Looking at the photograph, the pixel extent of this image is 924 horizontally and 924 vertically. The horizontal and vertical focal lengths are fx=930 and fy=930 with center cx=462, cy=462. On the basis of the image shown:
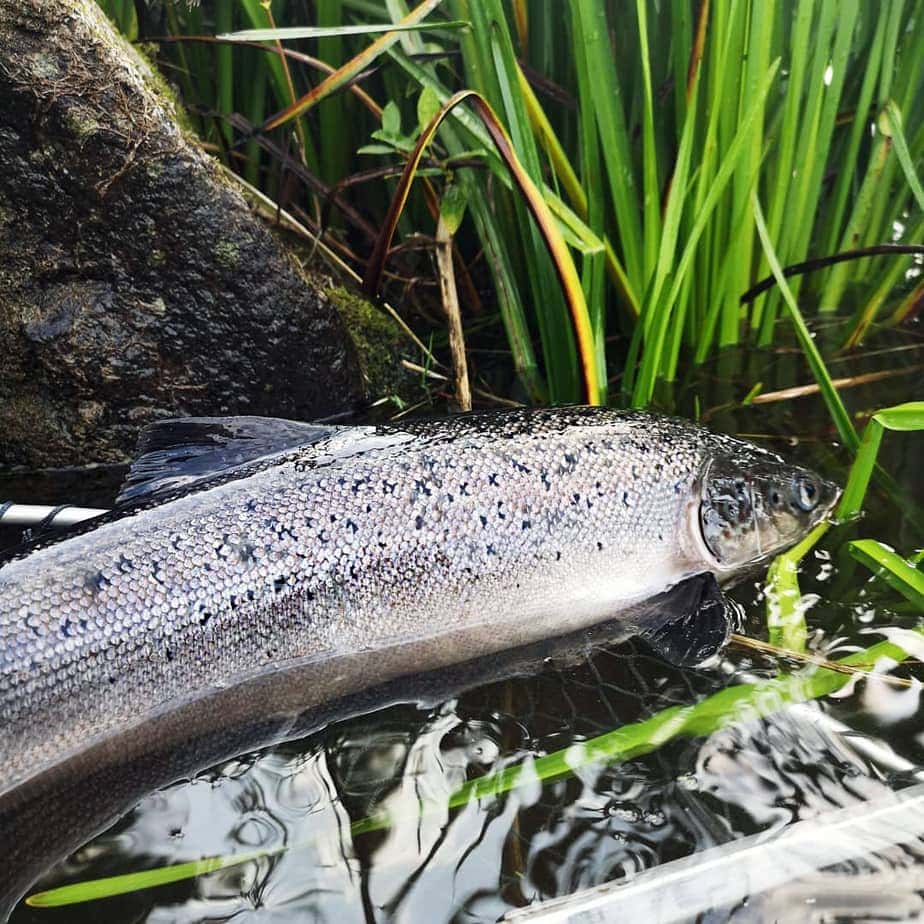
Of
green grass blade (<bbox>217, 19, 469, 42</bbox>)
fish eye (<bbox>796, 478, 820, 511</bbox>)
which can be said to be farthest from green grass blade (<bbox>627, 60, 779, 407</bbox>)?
green grass blade (<bbox>217, 19, 469, 42</bbox>)

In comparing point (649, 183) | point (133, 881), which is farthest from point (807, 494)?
point (133, 881)

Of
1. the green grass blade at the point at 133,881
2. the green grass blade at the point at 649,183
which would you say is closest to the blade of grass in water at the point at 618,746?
the green grass blade at the point at 133,881

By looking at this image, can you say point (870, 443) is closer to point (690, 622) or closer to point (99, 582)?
point (690, 622)

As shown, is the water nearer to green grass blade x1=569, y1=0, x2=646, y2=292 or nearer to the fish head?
the fish head

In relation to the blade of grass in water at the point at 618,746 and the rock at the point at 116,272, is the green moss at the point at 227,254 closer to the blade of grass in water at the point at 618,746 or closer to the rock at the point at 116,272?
the rock at the point at 116,272

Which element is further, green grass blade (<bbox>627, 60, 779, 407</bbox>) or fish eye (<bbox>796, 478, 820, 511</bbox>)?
green grass blade (<bbox>627, 60, 779, 407</bbox>)

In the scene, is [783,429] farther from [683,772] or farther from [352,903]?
[352,903]
